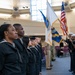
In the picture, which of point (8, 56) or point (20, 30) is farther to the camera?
point (20, 30)

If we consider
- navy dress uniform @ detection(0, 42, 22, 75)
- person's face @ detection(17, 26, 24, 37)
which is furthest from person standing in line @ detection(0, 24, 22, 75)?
person's face @ detection(17, 26, 24, 37)

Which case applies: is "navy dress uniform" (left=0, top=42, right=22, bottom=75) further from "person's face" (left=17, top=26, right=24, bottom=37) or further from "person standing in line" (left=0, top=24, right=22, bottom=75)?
"person's face" (left=17, top=26, right=24, bottom=37)

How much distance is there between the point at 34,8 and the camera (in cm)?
2561

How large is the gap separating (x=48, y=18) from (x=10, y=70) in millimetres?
7111

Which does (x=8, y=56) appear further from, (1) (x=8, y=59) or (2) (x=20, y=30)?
(2) (x=20, y=30)

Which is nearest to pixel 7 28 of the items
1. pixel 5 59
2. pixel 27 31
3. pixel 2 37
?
pixel 2 37

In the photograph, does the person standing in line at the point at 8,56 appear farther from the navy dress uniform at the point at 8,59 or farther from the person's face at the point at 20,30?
the person's face at the point at 20,30

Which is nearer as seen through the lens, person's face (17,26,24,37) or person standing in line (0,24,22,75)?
person standing in line (0,24,22,75)

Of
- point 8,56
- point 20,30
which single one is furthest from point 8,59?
point 20,30

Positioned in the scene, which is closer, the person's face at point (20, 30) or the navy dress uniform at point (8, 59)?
the navy dress uniform at point (8, 59)

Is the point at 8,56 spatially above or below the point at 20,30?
below

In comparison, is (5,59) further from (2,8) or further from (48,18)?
(2,8)

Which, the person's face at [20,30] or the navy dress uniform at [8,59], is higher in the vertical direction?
the person's face at [20,30]

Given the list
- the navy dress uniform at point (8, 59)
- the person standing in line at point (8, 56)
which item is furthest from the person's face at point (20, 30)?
the navy dress uniform at point (8, 59)
